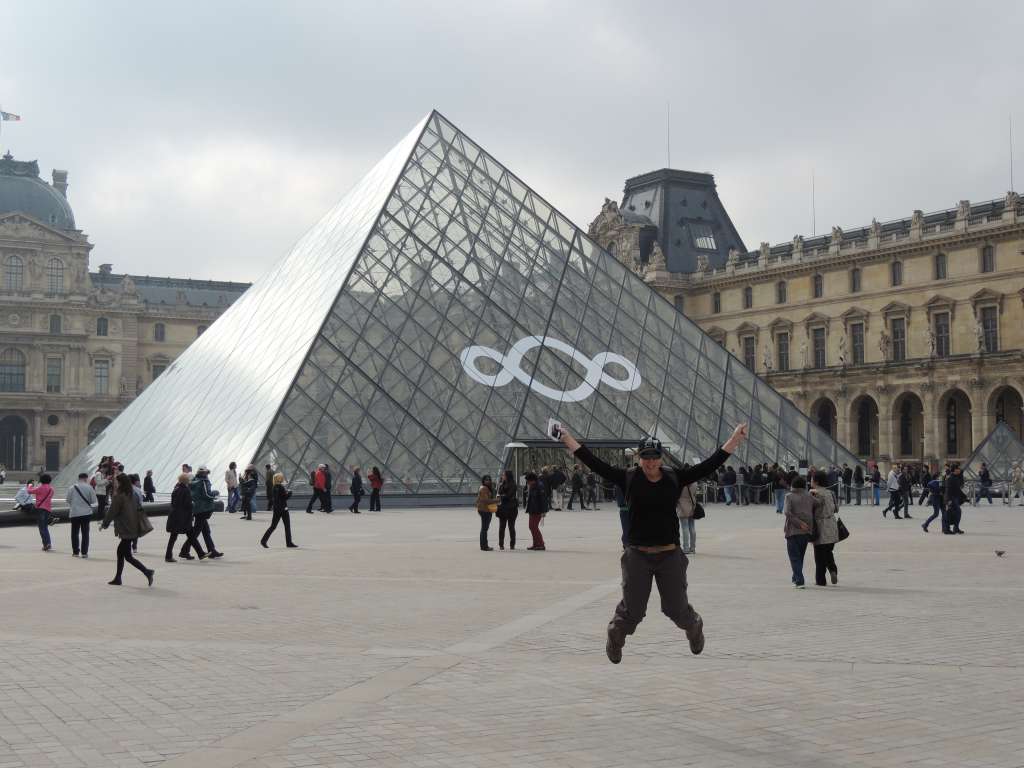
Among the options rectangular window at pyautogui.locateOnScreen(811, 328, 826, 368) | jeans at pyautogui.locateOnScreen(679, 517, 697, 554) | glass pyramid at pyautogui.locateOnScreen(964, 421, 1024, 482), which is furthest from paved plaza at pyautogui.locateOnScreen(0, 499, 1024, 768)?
rectangular window at pyautogui.locateOnScreen(811, 328, 826, 368)

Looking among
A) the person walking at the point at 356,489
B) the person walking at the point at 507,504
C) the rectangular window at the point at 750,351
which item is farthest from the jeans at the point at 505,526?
the rectangular window at the point at 750,351

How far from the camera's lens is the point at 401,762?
5746 mm

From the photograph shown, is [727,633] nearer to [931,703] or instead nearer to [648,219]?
[931,703]

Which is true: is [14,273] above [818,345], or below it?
above

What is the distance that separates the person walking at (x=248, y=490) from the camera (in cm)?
2620

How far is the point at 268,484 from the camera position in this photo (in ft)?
85.7

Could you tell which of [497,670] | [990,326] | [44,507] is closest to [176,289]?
[990,326]

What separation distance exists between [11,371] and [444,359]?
67.6 meters

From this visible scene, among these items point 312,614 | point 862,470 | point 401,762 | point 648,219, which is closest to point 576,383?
point 862,470

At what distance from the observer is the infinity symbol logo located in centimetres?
3144

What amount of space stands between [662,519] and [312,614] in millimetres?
4175

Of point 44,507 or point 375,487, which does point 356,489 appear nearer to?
point 375,487

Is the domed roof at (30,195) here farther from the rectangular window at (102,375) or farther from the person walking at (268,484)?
the person walking at (268,484)

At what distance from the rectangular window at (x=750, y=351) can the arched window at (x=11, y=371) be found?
49882 mm
